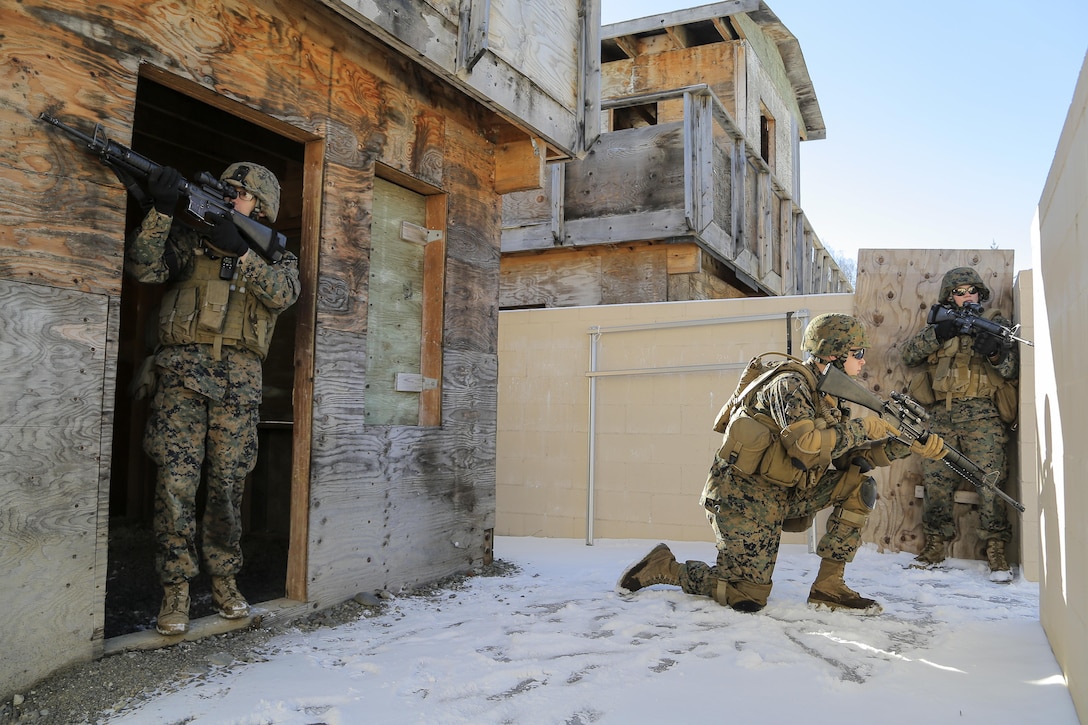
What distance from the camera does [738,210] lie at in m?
8.75

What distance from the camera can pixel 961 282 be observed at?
5398mm

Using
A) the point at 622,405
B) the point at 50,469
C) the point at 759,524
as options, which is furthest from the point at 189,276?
the point at 622,405

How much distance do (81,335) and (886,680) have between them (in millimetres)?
3289

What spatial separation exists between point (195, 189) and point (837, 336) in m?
3.16

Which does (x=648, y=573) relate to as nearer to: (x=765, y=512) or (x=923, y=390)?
(x=765, y=512)

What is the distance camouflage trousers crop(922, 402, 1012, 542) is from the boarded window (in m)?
3.44

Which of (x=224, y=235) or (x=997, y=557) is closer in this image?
(x=224, y=235)

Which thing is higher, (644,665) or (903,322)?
(903,322)

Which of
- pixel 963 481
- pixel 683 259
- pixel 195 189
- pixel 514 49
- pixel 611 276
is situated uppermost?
pixel 514 49

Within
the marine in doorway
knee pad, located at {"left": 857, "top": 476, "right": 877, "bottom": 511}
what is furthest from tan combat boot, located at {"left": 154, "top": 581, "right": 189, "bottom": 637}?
knee pad, located at {"left": 857, "top": 476, "right": 877, "bottom": 511}

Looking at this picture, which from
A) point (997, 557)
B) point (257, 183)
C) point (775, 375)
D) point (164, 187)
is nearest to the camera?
point (164, 187)

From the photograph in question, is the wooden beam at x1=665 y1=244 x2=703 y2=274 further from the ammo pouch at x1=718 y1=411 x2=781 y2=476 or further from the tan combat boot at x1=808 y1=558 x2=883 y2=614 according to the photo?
the tan combat boot at x1=808 y1=558 x2=883 y2=614

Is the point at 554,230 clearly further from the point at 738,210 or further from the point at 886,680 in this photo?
the point at 886,680

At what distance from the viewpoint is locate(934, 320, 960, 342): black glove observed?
5257 mm
